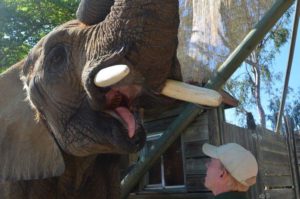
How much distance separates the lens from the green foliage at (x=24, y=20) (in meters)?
7.64

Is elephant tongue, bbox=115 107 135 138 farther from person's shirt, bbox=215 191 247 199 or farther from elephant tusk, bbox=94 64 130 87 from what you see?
person's shirt, bbox=215 191 247 199

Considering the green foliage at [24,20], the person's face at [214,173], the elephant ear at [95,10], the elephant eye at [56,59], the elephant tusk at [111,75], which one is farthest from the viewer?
the green foliage at [24,20]

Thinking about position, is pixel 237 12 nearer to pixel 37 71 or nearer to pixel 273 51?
pixel 37 71

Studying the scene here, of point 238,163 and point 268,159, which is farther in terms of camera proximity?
point 268,159

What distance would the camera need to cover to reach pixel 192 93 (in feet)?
7.93

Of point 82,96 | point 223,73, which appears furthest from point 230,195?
point 223,73

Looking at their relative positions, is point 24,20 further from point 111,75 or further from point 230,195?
point 111,75

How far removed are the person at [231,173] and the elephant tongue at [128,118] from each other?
102cm

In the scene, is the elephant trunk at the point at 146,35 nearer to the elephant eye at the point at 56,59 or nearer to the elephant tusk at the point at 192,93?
the elephant tusk at the point at 192,93

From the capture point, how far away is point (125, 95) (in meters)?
2.59

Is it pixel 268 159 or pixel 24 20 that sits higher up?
pixel 24 20

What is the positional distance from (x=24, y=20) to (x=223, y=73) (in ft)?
15.7

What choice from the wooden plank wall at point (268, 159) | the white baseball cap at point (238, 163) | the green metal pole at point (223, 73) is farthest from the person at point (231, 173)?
the wooden plank wall at point (268, 159)

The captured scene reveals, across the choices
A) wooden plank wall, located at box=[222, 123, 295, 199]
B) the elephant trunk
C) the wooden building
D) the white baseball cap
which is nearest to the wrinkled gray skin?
the elephant trunk
